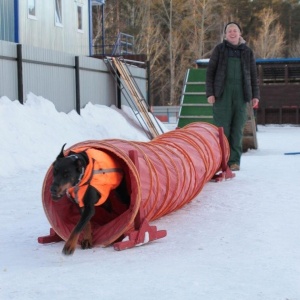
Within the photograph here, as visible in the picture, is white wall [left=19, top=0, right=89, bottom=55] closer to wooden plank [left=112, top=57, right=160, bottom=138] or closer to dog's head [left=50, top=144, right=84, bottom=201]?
wooden plank [left=112, top=57, right=160, bottom=138]

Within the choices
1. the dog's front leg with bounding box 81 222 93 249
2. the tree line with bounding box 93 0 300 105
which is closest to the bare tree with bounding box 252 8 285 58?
the tree line with bounding box 93 0 300 105

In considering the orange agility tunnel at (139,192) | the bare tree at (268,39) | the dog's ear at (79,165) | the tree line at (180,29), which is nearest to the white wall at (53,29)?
the orange agility tunnel at (139,192)

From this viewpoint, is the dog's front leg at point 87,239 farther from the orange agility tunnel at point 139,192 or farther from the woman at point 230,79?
the woman at point 230,79

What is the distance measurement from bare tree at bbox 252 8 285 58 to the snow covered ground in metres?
40.6

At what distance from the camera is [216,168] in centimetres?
701

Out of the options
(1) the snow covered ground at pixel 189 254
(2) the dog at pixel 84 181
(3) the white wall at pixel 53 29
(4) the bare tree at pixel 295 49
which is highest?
(4) the bare tree at pixel 295 49

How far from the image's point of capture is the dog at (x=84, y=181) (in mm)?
3885

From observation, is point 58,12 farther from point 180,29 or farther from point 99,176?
point 180,29

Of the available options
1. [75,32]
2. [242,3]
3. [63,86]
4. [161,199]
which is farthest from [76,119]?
[242,3]

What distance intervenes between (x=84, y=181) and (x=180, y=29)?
43846 mm

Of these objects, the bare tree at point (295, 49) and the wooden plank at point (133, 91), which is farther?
the bare tree at point (295, 49)

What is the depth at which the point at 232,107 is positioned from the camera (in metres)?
7.88

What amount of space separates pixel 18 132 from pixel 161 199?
5.92 m

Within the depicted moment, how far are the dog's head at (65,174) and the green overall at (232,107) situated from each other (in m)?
4.15
